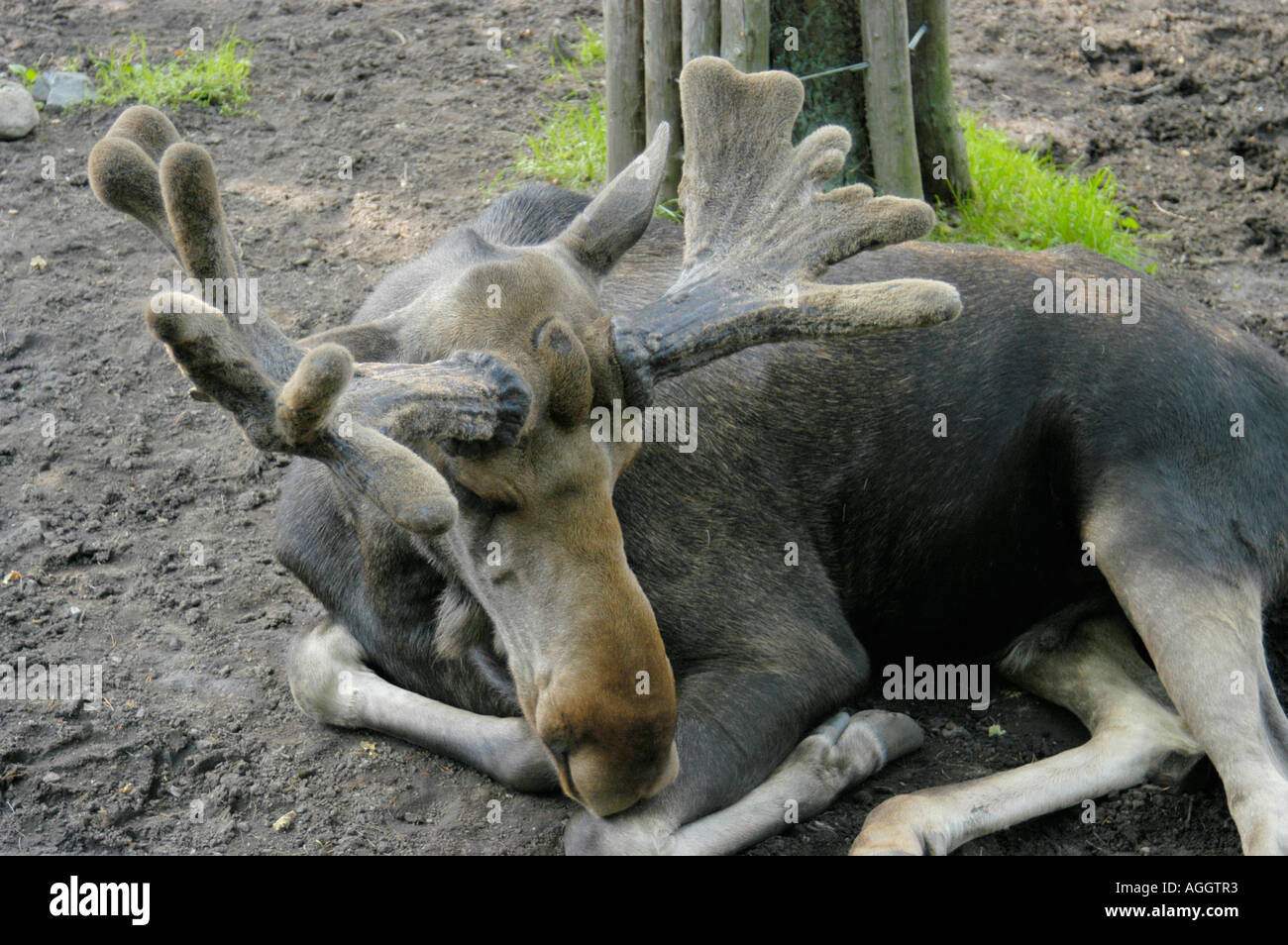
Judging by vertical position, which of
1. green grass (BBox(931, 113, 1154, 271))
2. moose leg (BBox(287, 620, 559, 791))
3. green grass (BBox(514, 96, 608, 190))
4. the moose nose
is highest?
green grass (BBox(514, 96, 608, 190))

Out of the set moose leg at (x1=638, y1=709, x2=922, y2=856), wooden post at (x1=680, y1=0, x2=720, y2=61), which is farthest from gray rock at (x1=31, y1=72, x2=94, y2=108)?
moose leg at (x1=638, y1=709, x2=922, y2=856)

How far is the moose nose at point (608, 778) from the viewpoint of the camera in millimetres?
3336

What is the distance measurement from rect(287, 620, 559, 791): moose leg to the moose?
0.04 feet

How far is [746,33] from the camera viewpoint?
5816 millimetres

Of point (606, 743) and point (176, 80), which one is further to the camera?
point (176, 80)

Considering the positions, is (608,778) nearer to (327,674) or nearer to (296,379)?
(296,379)

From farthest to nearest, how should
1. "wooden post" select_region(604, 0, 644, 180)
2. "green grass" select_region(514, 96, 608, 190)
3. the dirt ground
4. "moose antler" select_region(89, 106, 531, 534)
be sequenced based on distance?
1. "green grass" select_region(514, 96, 608, 190)
2. "wooden post" select_region(604, 0, 644, 180)
3. the dirt ground
4. "moose antler" select_region(89, 106, 531, 534)

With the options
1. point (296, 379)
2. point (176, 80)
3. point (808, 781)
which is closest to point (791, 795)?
point (808, 781)

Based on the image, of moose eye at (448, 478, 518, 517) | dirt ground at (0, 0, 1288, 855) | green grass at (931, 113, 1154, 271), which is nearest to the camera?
moose eye at (448, 478, 518, 517)

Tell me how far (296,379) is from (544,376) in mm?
784

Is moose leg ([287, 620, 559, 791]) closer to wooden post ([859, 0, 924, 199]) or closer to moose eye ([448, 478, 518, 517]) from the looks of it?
moose eye ([448, 478, 518, 517])

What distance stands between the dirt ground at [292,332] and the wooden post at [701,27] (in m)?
1.68

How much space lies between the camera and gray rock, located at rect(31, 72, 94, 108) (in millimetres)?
8180

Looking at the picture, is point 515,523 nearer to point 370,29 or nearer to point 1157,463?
point 1157,463
